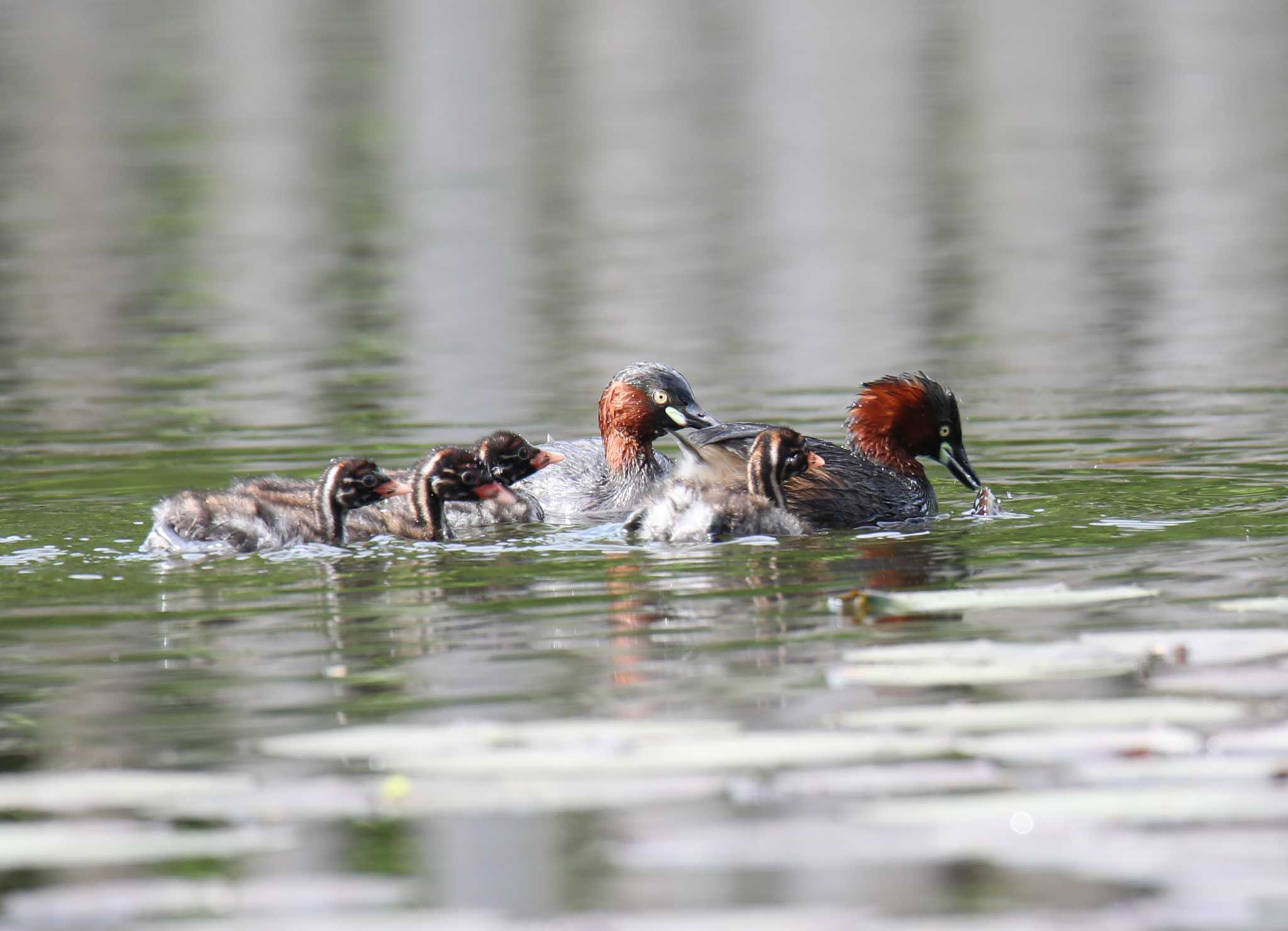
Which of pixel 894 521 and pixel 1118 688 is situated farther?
pixel 894 521

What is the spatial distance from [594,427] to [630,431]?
177cm

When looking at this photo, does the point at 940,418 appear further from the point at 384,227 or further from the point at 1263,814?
the point at 384,227

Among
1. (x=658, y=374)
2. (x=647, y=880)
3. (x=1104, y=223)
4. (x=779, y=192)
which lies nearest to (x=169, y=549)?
(x=658, y=374)

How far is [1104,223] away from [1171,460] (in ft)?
43.6

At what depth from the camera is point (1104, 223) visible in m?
22.2

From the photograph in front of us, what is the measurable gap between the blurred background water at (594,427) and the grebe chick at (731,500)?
8.1 inches

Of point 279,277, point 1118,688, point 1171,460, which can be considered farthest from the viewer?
point 279,277

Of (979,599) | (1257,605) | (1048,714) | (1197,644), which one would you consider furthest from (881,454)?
(1048,714)

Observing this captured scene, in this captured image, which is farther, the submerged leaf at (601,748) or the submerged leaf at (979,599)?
the submerged leaf at (979,599)

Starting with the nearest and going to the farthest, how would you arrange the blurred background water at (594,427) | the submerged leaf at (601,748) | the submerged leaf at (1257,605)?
the blurred background water at (594,427), the submerged leaf at (601,748), the submerged leaf at (1257,605)

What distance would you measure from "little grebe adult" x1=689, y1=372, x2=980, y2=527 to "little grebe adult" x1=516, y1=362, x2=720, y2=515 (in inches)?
16.9

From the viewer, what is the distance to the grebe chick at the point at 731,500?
7973 mm

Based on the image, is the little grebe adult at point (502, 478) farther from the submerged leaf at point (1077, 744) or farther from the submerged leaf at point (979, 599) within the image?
the submerged leaf at point (1077, 744)

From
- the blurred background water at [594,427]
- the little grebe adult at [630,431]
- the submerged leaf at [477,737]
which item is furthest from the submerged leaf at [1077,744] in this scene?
the little grebe adult at [630,431]
